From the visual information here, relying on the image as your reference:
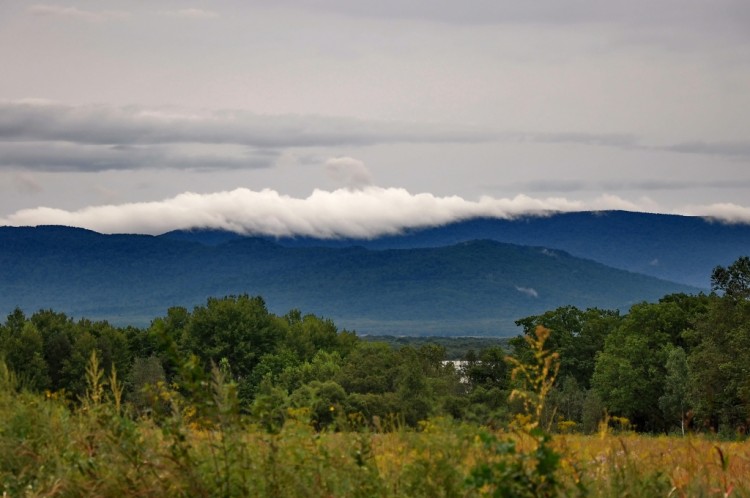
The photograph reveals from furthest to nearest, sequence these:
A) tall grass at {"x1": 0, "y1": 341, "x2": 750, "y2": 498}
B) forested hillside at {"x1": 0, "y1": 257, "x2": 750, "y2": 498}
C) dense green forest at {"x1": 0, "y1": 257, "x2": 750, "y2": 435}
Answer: dense green forest at {"x1": 0, "y1": 257, "x2": 750, "y2": 435} → tall grass at {"x1": 0, "y1": 341, "x2": 750, "y2": 498} → forested hillside at {"x1": 0, "y1": 257, "x2": 750, "y2": 498}

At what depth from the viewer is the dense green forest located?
59688 mm

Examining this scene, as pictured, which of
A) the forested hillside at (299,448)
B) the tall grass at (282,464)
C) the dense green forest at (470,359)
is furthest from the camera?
the dense green forest at (470,359)

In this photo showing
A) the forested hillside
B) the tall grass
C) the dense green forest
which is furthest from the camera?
the dense green forest

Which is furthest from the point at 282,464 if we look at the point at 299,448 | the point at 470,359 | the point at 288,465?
the point at 470,359

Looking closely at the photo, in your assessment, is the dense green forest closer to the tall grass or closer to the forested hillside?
the forested hillside

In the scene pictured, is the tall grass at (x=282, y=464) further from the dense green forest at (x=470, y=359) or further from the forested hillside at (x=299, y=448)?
the dense green forest at (x=470, y=359)

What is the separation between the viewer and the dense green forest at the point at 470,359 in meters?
59.7

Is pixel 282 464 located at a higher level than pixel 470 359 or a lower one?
higher

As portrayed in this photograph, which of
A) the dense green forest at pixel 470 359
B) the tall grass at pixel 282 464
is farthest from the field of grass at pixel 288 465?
the dense green forest at pixel 470 359

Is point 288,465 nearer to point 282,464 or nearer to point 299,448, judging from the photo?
point 282,464

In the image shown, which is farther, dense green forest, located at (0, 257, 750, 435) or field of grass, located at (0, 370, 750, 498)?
dense green forest, located at (0, 257, 750, 435)

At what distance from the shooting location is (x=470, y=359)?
418 ft

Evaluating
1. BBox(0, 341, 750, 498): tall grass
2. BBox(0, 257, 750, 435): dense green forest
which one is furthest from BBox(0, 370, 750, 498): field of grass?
BBox(0, 257, 750, 435): dense green forest

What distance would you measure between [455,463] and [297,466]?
4.35 feet
